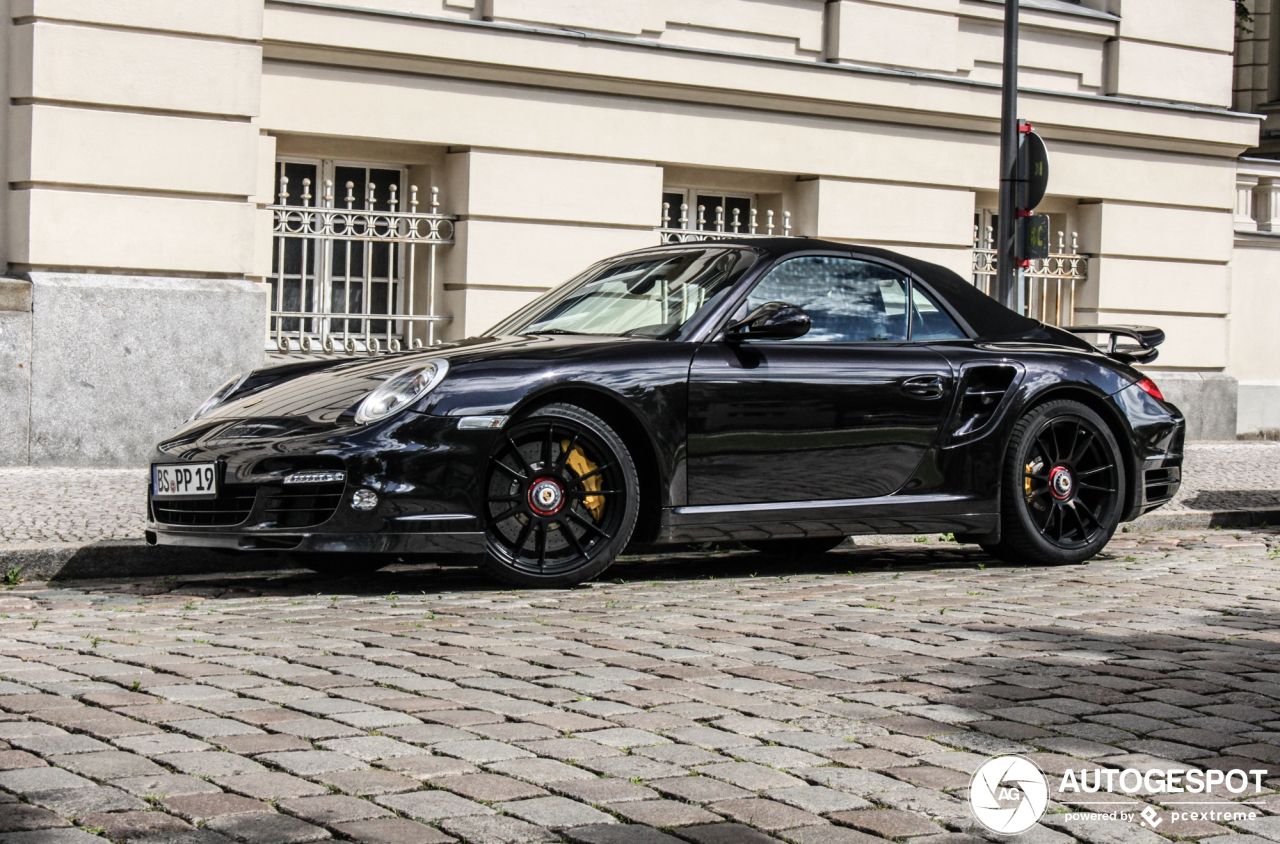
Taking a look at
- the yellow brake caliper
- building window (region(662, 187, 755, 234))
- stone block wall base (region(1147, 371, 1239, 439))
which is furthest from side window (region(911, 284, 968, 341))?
stone block wall base (region(1147, 371, 1239, 439))

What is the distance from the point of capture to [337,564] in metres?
7.00

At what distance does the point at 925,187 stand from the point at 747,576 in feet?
29.1

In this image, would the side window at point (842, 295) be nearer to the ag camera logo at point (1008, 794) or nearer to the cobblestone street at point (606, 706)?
the cobblestone street at point (606, 706)

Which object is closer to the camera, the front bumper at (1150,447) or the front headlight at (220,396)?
the front headlight at (220,396)

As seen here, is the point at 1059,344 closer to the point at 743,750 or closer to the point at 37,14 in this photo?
the point at 743,750

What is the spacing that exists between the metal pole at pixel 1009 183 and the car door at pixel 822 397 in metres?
3.58

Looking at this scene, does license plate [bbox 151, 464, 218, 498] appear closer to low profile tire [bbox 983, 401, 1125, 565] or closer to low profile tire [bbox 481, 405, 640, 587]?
low profile tire [bbox 481, 405, 640, 587]

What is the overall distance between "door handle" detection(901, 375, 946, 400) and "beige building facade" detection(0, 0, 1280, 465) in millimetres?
5714

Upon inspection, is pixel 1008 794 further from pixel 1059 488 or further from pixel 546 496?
pixel 1059 488

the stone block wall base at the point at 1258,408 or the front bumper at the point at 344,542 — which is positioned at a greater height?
the stone block wall base at the point at 1258,408

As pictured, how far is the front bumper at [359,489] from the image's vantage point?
6.20 meters

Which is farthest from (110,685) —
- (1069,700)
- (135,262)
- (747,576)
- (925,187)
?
(925,187)

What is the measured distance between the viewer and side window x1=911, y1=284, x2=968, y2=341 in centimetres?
764

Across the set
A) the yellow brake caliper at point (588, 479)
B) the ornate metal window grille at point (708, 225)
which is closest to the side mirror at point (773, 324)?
the yellow brake caliper at point (588, 479)
